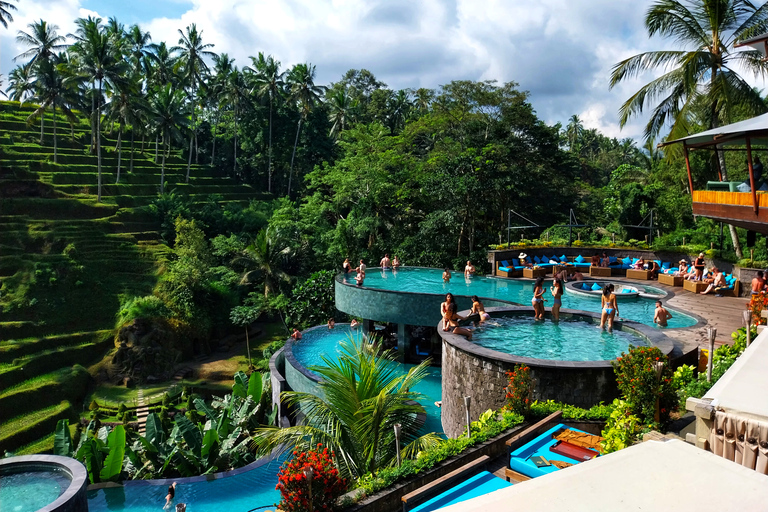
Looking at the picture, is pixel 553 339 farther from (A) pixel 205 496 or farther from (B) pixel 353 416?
(A) pixel 205 496

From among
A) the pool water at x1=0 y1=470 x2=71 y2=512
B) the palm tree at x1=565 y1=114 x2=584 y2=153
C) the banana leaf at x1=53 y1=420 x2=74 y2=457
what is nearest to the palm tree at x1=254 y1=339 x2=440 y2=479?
the pool water at x1=0 y1=470 x2=71 y2=512

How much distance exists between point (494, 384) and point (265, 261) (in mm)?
20640

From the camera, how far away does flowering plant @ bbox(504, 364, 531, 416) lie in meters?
8.09

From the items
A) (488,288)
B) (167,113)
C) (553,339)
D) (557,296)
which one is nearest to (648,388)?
(553,339)

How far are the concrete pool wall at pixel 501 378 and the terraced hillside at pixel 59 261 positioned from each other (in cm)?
1820

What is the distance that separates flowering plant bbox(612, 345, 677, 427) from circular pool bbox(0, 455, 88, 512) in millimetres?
8708

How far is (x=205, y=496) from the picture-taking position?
998 centimetres

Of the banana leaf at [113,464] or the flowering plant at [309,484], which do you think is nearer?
the flowering plant at [309,484]

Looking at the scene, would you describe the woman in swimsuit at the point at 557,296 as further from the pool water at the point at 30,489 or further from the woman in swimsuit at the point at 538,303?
the pool water at the point at 30,489

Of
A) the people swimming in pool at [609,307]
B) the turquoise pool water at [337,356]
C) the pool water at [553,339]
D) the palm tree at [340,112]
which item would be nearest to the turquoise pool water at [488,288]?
the turquoise pool water at [337,356]

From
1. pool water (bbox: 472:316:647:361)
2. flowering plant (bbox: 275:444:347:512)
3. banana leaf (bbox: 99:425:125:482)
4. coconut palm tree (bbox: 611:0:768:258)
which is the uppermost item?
coconut palm tree (bbox: 611:0:768:258)

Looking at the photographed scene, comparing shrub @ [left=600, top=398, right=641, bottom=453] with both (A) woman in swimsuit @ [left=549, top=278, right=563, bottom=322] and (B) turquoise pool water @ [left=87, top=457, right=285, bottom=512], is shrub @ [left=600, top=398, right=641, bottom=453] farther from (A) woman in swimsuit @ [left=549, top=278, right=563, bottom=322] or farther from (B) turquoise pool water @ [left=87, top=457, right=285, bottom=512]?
(B) turquoise pool water @ [left=87, top=457, right=285, bottom=512]

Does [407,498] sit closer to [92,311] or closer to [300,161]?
[92,311]

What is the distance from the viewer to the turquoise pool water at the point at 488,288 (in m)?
14.5
